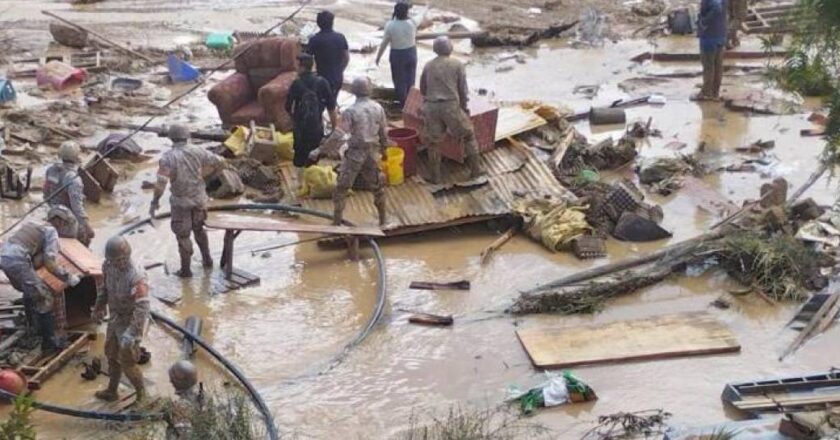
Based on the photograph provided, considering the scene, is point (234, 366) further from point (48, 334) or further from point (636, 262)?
point (636, 262)

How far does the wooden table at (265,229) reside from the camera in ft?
37.4

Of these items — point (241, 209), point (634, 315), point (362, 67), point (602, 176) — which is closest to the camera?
point (634, 315)

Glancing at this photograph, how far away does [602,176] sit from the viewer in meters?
14.5

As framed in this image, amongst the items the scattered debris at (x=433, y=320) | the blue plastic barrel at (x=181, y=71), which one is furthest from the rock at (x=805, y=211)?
the blue plastic barrel at (x=181, y=71)

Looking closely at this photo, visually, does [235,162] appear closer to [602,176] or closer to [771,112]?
[602,176]

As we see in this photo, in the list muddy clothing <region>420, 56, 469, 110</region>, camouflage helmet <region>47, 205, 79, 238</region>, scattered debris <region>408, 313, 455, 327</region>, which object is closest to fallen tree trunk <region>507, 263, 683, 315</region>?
scattered debris <region>408, 313, 455, 327</region>

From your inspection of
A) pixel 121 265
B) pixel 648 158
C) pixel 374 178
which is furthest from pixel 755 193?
pixel 121 265

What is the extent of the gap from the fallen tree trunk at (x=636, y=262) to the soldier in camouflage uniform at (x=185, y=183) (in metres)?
3.61

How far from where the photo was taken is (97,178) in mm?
13969

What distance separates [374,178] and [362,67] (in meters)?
8.57

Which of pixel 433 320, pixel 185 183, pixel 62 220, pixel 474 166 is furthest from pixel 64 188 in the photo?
pixel 474 166

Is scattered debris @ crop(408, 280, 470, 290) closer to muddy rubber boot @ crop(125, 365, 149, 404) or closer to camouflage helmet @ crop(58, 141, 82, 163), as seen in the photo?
muddy rubber boot @ crop(125, 365, 149, 404)

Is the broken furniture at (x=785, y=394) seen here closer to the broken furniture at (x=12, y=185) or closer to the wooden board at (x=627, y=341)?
the wooden board at (x=627, y=341)

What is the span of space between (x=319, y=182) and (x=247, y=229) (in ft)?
6.92
